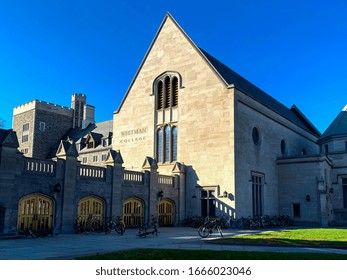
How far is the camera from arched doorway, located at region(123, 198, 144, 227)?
29672mm

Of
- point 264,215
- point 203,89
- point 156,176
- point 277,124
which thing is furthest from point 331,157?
point 156,176

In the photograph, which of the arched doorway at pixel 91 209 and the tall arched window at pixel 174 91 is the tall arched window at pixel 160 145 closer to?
the tall arched window at pixel 174 91

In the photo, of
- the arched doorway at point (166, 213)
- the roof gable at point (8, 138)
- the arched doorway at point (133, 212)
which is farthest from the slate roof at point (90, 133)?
the roof gable at point (8, 138)

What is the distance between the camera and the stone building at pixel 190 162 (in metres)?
26.8

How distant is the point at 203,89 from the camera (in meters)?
35.5

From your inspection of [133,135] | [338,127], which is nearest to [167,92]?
[133,135]

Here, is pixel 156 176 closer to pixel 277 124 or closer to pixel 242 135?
pixel 242 135

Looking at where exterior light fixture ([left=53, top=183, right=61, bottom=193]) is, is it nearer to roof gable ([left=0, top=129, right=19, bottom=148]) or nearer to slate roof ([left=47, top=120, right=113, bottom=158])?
roof gable ([left=0, top=129, right=19, bottom=148])

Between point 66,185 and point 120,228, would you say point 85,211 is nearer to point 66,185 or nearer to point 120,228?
point 66,185

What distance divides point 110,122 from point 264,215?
1141 inches

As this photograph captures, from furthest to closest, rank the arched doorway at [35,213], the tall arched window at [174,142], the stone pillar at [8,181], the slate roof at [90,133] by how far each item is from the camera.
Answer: the slate roof at [90,133] < the tall arched window at [174,142] < the arched doorway at [35,213] < the stone pillar at [8,181]

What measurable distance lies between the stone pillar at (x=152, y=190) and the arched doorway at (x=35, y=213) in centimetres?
923

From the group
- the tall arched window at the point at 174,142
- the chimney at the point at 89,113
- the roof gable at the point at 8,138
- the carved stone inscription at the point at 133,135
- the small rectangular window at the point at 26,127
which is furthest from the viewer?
the chimney at the point at 89,113
